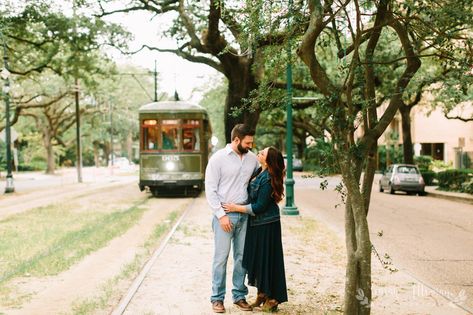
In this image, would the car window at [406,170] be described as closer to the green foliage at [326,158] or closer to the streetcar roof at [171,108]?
the streetcar roof at [171,108]

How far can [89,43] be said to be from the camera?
23.1 meters

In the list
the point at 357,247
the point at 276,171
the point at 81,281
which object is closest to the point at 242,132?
the point at 276,171

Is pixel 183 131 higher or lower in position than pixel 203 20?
lower

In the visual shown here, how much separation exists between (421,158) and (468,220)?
34236mm

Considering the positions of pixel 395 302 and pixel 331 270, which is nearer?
pixel 395 302

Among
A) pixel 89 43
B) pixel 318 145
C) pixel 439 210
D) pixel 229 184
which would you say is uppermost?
pixel 89 43

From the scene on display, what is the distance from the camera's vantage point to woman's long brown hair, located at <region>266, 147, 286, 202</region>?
226 inches

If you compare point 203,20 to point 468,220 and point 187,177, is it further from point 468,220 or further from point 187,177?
point 468,220

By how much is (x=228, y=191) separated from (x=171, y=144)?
17725mm

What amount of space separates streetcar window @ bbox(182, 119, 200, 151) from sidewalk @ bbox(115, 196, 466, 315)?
12333mm

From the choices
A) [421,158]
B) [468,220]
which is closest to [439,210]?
[468,220]

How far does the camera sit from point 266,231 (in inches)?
230

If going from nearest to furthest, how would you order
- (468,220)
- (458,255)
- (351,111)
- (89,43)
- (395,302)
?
(351,111) < (395,302) < (458,255) < (468,220) < (89,43)

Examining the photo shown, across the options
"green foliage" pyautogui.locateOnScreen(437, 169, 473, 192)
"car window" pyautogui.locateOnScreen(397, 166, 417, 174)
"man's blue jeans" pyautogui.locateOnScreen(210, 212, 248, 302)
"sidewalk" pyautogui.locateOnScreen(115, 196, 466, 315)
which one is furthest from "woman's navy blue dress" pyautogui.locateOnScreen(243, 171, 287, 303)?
"car window" pyautogui.locateOnScreen(397, 166, 417, 174)
